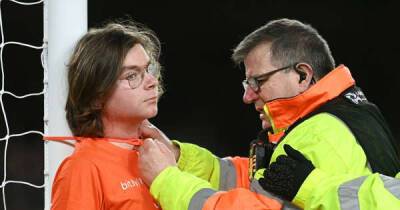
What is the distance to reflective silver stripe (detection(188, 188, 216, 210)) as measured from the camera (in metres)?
1.04

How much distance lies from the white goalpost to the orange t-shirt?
0.17 meters

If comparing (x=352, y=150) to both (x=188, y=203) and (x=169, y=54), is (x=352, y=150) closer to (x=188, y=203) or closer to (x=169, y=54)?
(x=188, y=203)

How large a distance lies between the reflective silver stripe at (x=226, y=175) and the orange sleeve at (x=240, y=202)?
39 centimetres

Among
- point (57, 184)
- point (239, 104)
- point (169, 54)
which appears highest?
point (57, 184)

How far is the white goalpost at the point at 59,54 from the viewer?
4.25 feet

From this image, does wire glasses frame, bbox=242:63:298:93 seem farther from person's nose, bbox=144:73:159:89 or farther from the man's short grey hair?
person's nose, bbox=144:73:159:89

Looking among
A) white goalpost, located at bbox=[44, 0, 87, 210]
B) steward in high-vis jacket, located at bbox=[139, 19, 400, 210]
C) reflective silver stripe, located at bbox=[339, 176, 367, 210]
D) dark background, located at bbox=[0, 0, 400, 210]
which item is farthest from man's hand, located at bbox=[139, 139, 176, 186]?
dark background, located at bbox=[0, 0, 400, 210]

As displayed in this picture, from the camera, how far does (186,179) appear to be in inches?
42.6

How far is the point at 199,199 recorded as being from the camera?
105 cm

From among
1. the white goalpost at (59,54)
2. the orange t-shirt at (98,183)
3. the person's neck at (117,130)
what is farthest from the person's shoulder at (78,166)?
the white goalpost at (59,54)

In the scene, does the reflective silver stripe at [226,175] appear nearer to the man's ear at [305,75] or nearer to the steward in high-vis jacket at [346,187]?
the man's ear at [305,75]

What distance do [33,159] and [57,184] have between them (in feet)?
9.89

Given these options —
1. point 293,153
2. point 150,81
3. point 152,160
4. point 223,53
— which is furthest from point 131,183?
point 223,53

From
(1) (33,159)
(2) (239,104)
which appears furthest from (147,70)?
(2) (239,104)
